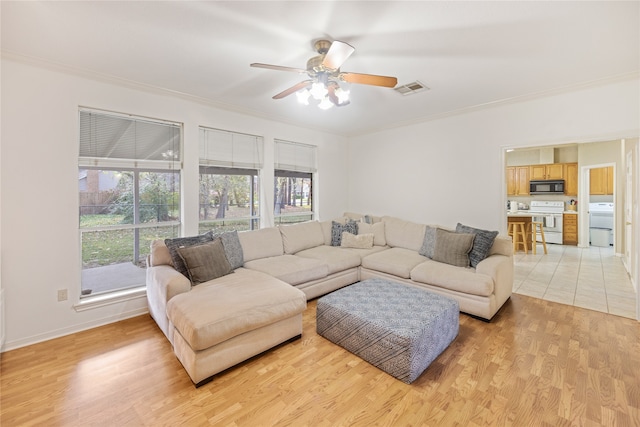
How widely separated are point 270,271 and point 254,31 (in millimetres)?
2310

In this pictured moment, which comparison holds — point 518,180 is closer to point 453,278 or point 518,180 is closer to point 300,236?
point 453,278

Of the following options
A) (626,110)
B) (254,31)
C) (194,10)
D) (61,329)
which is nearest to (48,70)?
(194,10)

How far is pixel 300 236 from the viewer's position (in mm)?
4277

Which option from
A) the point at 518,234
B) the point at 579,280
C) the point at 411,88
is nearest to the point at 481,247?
the point at 411,88

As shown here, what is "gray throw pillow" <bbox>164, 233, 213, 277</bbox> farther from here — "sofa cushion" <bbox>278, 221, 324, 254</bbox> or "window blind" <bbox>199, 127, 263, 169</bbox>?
"sofa cushion" <bbox>278, 221, 324, 254</bbox>

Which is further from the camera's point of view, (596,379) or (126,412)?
(596,379)

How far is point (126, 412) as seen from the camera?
175cm

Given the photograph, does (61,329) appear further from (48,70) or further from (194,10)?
(194,10)

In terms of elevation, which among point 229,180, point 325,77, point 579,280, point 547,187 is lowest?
point 579,280

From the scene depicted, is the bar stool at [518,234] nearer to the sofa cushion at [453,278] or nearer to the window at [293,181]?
the sofa cushion at [453,278]

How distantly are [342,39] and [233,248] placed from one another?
245 cm

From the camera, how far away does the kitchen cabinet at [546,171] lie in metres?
7.29

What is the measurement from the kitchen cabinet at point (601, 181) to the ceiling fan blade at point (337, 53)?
8.08m

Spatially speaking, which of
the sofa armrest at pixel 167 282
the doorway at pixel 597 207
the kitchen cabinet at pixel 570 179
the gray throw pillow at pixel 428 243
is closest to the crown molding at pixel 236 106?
the gray throw pillow at pixel 428 243
